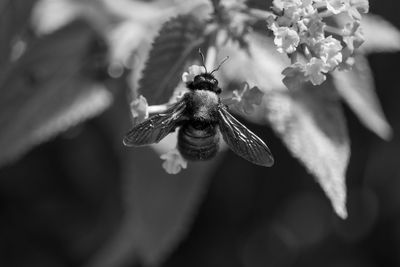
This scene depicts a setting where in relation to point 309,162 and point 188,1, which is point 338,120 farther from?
point 188,1

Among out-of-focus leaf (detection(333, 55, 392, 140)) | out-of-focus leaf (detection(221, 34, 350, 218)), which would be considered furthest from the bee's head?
out-of-focus leaf (detection(333, 55, 392, 140))

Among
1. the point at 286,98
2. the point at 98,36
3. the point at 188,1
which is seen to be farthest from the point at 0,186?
the point at 286,98

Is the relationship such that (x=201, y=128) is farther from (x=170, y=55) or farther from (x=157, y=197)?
(x=157, y=197)

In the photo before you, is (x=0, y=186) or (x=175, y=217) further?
(x=0, y=186)

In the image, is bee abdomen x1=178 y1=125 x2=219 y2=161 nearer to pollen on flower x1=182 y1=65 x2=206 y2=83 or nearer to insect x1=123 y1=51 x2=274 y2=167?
insect x1=123 y1=51 x2=274 y2=167

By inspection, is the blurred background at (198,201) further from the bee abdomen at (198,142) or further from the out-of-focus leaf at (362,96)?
the bee abdomen at (198,142)
